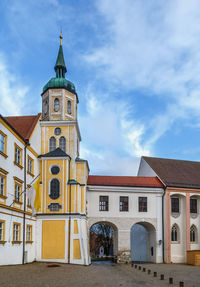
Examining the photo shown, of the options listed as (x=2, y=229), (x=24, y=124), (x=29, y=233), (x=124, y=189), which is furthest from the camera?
(x=124, y=189)

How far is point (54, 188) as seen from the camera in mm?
32031

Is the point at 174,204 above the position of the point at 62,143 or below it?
below

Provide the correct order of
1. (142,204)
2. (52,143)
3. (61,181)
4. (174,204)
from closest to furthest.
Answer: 1. (61,181)
2. (52,143)
3. (142,204)
4. (174,204)

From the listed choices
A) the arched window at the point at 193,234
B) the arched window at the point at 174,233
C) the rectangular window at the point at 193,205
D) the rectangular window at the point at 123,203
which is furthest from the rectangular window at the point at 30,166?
the arched window at the point at 193,234

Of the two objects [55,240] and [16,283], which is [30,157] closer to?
[55,240]

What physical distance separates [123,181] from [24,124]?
11921mm

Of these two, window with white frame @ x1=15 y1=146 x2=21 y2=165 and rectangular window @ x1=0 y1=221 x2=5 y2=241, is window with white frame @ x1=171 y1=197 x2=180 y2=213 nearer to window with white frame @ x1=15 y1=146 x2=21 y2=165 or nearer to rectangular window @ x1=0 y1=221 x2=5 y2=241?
window with white frame @ x1=15 y1=146 x2=21 y2=165

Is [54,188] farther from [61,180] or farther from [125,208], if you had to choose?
[125,208]

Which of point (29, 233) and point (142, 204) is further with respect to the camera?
point (142, 204)

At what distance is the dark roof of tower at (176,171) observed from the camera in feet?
123

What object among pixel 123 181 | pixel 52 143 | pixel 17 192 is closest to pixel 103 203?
pixel 123 181

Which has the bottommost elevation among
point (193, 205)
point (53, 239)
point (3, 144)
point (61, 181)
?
point (53, 239)

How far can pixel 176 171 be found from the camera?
40312 mm

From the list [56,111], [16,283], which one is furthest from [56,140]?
[16,283]
